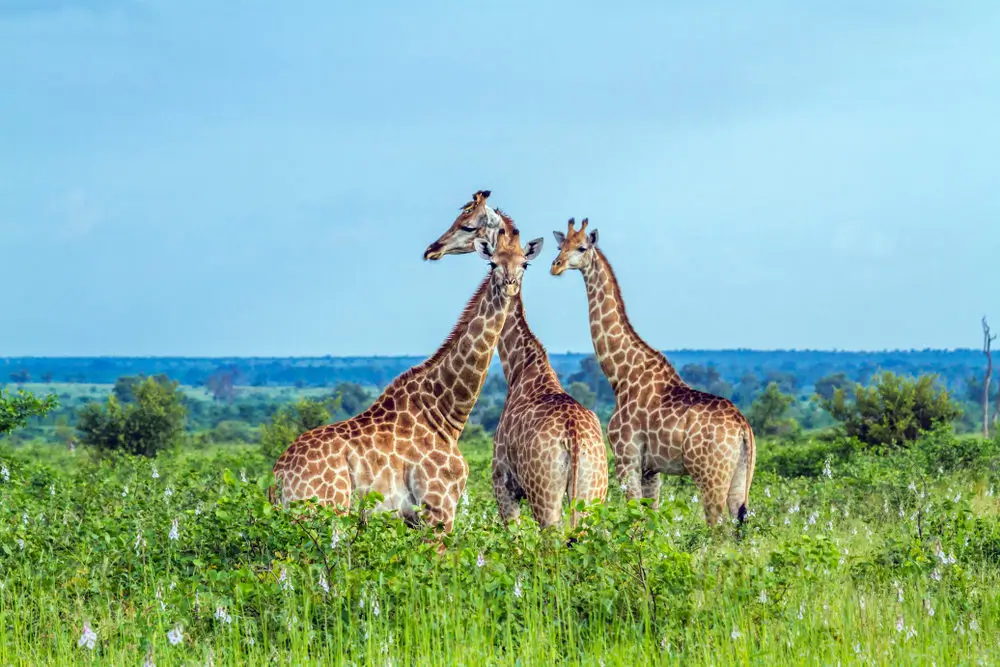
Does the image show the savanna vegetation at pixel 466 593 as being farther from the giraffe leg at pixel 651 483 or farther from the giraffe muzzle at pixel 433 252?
the giraffe muzzle at pixel 433 252

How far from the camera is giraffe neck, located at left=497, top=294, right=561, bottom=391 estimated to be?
1184 cm

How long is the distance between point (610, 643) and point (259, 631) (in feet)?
7.54

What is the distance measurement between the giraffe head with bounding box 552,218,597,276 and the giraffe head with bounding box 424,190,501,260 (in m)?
1.78

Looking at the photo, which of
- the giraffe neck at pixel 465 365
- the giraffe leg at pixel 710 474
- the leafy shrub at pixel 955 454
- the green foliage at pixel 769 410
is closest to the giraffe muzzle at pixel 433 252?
the giraffe neck at pixel 465 365

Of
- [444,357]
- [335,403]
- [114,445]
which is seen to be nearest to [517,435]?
[444,357]

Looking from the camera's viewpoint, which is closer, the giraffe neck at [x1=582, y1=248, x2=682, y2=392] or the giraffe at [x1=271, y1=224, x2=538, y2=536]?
the giraffe at [x1=271, y1=224, x2=538, y2=536]

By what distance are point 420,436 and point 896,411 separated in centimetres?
1508

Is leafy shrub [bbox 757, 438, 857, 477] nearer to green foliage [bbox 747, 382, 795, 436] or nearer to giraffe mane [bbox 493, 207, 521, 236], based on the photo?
giraffe mane [bbox 493, 207, 521, 236]

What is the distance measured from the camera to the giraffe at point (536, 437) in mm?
10586

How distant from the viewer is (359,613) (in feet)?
27.2

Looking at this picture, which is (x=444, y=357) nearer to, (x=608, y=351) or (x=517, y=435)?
(x=517, y=435)

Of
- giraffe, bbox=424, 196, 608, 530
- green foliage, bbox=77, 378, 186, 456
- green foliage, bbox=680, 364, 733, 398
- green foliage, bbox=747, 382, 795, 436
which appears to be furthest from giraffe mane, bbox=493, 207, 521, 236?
green foliage, bbox=680, 364, 733, 398

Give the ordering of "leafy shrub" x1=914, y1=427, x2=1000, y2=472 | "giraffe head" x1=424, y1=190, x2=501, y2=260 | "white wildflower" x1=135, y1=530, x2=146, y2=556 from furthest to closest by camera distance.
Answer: "leafy shrub" x1=914, y1=427, x2=1000, y2=472
"giraffe head" x1=424, y1=190, x2=501, y2=260
"white wildflower" x1=135, y1=530, x2=146, y2=556

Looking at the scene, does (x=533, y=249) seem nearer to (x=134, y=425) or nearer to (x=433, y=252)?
(x=433, y=252)
